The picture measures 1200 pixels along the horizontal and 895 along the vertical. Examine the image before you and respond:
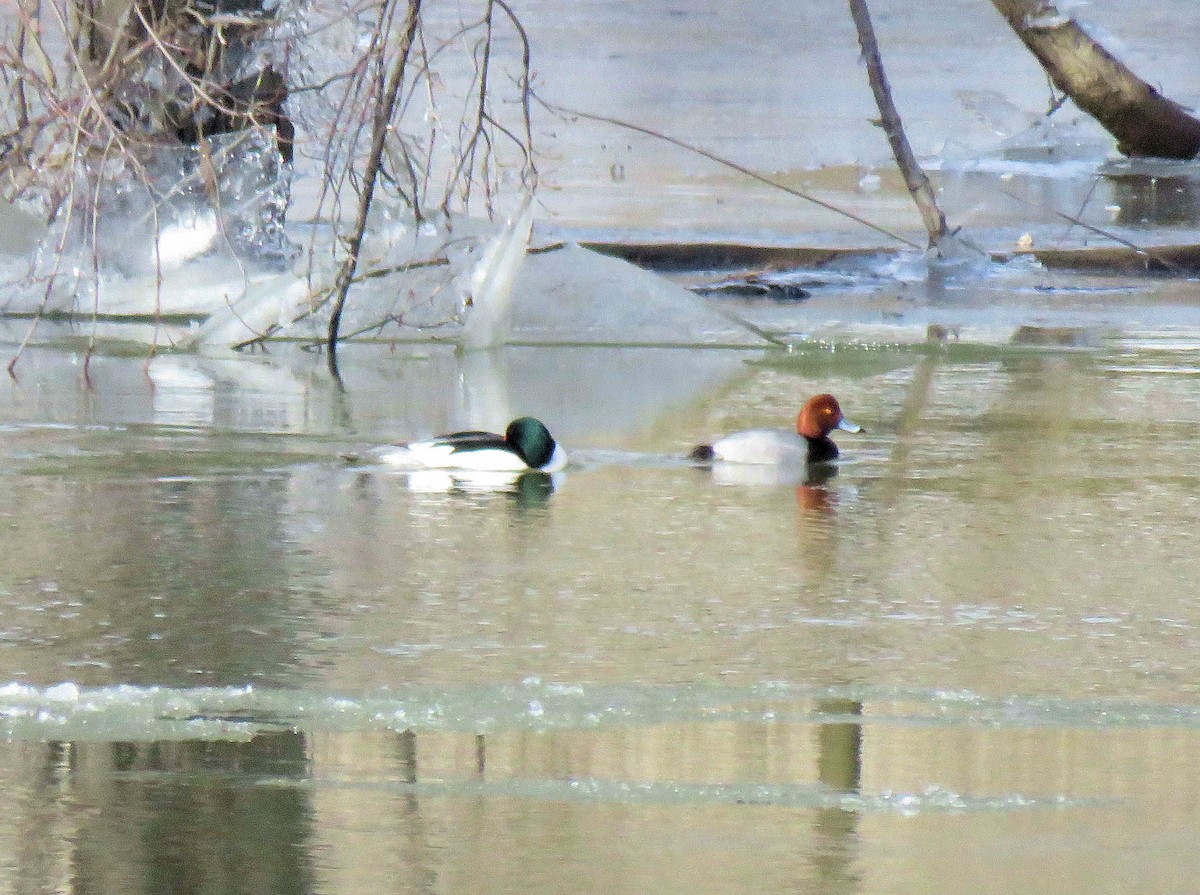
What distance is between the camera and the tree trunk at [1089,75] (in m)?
15.4

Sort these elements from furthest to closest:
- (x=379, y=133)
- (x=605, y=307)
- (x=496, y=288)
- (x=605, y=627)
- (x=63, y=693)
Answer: (x=605, y=307), (x=496, y=288), (x=379, y=133), (x=605, y=627), (x=63, y=693)

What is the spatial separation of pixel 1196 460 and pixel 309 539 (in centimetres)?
298

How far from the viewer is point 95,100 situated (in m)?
7.54

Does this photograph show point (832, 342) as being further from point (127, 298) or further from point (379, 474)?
point (379, 474)

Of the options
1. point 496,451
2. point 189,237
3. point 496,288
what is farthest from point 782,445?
point 189,237

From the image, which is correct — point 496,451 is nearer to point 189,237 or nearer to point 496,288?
point 496,288

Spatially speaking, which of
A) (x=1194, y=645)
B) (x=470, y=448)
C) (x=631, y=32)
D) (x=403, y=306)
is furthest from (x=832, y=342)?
(x=631, y=32)

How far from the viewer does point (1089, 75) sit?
52.2 ft

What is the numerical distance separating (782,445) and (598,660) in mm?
2760

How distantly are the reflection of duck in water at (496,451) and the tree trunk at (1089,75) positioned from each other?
9575mm

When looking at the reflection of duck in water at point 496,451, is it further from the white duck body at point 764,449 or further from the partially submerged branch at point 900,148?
the partially submerged branch at point 900,148

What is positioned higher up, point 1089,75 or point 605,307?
point 1089,75

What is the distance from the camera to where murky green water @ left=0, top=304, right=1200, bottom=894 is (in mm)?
3197

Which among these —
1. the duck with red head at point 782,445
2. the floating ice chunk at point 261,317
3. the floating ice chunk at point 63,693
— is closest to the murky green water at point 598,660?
the floating ice chunk at point 63,693
